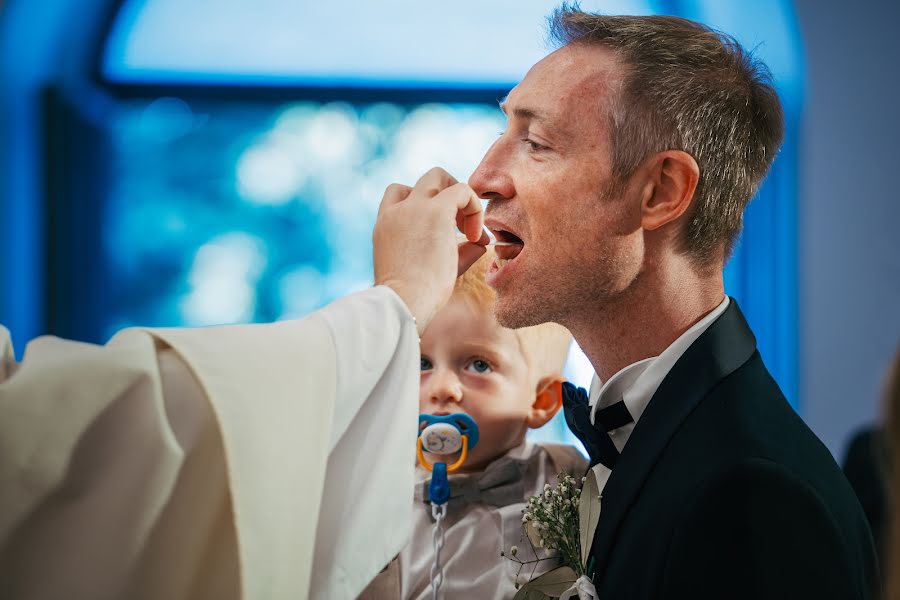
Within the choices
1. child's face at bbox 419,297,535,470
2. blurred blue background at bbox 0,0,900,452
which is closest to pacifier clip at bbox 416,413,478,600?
child's face at bbox 419,297,535,470

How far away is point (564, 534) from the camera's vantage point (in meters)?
1.72

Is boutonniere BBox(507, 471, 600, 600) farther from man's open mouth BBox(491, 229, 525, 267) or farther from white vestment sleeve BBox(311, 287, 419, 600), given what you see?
man's open mouth BBox(491, 229, 525, 267)

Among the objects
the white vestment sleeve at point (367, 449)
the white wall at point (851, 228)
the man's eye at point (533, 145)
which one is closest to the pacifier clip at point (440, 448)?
the white vestment sleeve at point (367, 449)

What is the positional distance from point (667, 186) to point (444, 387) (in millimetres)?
783

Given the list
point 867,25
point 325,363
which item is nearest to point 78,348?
point 325,363

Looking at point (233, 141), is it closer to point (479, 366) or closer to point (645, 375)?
point (479, 366)

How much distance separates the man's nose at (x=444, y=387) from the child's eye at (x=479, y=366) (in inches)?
2.3

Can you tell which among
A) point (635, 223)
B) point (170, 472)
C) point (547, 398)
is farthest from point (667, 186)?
point (170, 472)

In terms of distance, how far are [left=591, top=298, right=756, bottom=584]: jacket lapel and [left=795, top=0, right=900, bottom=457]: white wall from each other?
2526 millimetres

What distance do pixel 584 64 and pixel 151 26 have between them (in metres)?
3.42

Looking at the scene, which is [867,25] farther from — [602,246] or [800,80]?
[602,246]

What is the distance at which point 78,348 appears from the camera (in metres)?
1.35

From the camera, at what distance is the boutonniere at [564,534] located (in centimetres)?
163

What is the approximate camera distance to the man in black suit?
5.37 ft
